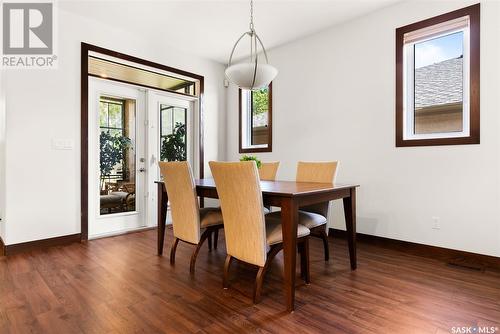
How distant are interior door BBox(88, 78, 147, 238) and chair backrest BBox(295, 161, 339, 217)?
7.54 ft

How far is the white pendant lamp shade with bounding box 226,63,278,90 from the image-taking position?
2342mm

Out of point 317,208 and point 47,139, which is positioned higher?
point 47,139

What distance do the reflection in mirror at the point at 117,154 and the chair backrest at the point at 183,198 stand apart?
1579 millimetres

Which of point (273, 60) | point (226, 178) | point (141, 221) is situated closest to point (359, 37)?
point (273, 60)

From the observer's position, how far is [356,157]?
3459 millimetres

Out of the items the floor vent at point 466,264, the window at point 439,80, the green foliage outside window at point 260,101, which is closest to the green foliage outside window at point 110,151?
the green foliage outside window at point 260,101

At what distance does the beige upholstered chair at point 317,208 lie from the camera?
2.36 meters

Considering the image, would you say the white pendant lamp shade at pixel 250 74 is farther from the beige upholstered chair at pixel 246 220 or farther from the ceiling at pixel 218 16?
the ceiling at pixel 218 16

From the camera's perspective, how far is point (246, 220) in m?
1.92

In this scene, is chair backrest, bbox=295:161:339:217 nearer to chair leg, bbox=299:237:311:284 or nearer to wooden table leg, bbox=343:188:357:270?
wooden table leg, bbox=343:188:357:270

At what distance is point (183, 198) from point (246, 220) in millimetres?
816

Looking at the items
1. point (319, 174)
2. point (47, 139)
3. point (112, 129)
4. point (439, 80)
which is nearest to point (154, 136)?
point (112, 129)

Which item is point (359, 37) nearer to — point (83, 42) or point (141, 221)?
point (83, 42)

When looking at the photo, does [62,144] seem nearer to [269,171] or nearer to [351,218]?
[269,171]
